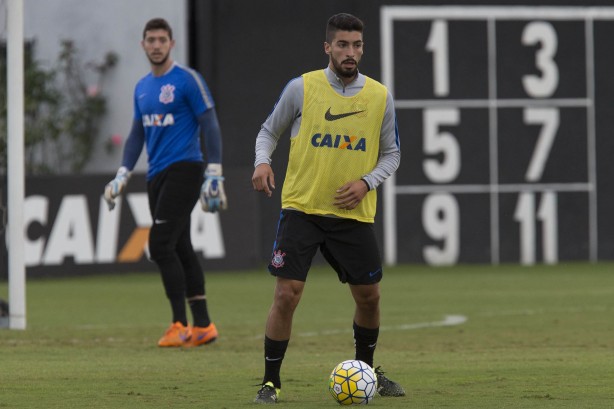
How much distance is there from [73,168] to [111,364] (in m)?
13.9

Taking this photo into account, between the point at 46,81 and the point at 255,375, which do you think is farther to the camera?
the point at 46,81

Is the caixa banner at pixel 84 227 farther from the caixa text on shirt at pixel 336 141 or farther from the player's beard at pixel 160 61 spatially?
the caixa text on shirt at pixel 336 141

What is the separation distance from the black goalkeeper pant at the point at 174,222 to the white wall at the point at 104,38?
12.0 meters

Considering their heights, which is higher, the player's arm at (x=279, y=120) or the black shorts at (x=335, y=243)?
the player's arm at (x=279, y=120)

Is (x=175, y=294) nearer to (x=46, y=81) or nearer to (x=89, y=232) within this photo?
(x=89, y=232)

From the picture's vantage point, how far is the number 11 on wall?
72.4 feet

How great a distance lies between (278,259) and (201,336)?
3.49 metres

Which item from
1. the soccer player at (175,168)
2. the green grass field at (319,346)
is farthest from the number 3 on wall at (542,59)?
the soccer player at (175,168)

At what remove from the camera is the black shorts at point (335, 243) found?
305 inches

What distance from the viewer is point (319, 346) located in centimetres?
1109

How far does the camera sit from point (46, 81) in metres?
23.3

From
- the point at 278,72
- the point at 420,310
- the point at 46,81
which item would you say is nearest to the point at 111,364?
the point at 420,310

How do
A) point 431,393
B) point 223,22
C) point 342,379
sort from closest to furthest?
1. point 342,379
2. point 431,393
3. point 223,22

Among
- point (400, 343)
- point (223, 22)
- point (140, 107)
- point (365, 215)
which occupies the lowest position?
point (400, 343)
